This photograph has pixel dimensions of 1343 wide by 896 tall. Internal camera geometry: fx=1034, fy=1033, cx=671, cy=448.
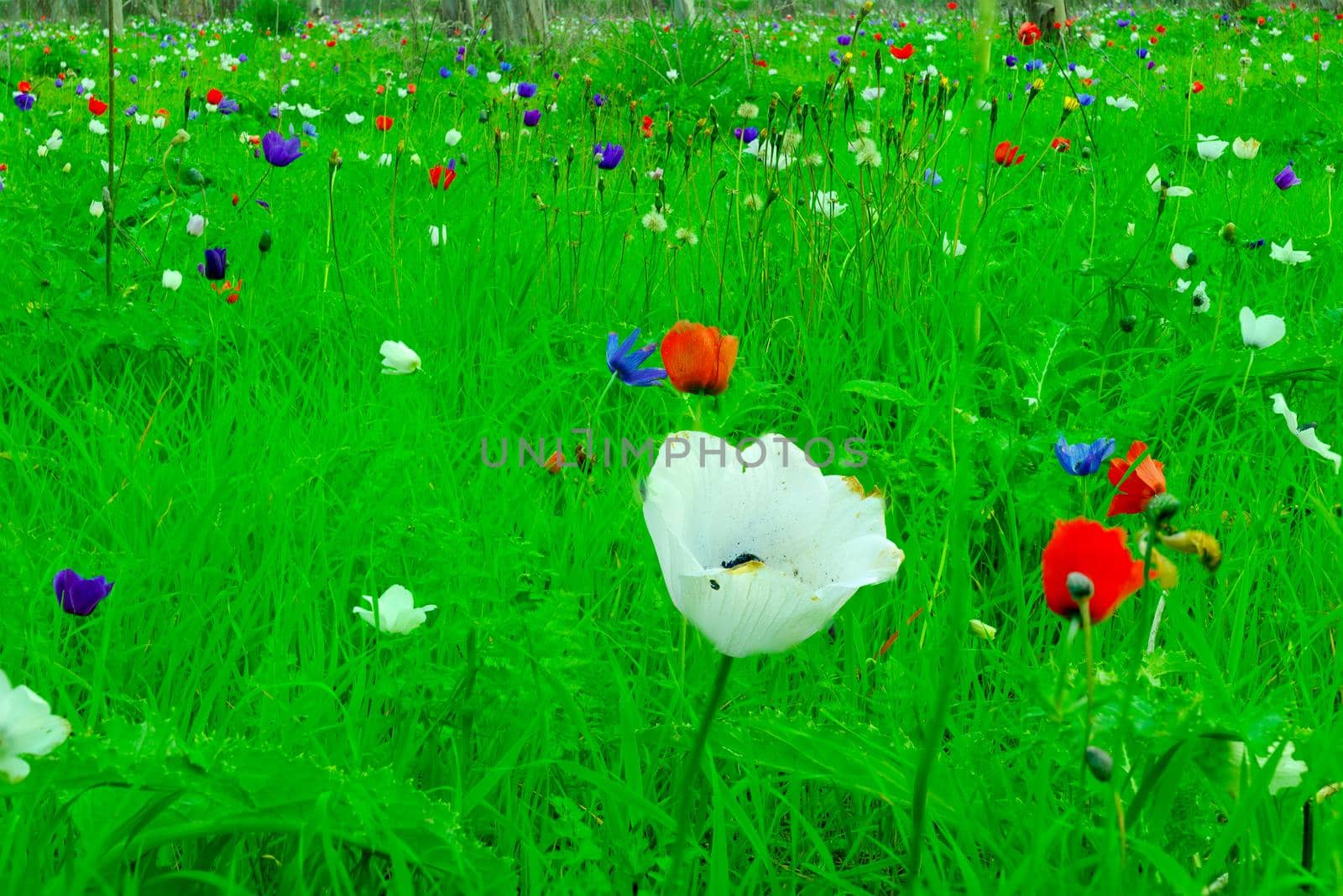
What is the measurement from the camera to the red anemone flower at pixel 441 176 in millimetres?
2750

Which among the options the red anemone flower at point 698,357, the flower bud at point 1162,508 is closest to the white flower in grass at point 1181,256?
the red anemone flower at point 698,357

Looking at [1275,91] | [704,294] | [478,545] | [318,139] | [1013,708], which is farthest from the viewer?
[1275,91]

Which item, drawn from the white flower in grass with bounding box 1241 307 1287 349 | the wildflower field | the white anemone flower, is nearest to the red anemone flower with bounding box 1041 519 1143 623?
the wildflower field

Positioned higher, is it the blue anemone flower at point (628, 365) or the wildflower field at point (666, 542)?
the blue anemone flower at point (628, 365)

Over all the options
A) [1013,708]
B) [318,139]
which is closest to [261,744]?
[1013,708]

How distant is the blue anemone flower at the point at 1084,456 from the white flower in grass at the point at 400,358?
39.2 inches

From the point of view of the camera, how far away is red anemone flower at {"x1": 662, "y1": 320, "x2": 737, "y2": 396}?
3.90 ft

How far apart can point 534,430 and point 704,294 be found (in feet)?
2.36

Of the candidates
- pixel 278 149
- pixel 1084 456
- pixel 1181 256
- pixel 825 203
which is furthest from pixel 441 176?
pixel 1084 456

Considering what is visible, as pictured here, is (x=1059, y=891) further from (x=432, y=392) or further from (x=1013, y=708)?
(x=432, y=392)

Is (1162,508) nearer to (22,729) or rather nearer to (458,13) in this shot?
(22,729)

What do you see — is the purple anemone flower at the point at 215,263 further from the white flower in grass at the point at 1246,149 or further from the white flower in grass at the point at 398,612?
the white flower in grass at the point at 1246,149

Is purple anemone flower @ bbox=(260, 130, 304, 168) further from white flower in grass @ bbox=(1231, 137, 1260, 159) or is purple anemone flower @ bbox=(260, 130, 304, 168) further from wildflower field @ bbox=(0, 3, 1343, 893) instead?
white flower in grass @ bbox=(1231, 137, 1260, 159)

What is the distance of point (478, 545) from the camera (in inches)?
58.9
